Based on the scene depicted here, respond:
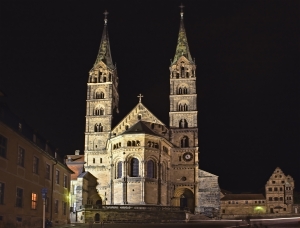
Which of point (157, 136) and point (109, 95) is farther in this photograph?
point (109, 95)

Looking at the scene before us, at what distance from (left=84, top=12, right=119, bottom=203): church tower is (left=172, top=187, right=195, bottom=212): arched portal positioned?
11.4m

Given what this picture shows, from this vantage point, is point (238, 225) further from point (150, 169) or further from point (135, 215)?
point (150, 169)

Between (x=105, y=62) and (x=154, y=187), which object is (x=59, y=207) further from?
(x=105, y=62)

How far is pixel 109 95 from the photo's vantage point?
276 feet

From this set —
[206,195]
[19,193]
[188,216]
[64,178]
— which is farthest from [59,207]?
[206,195]

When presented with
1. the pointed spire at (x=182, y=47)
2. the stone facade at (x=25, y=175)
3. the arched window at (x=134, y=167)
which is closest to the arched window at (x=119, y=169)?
the arched window at (x=134, y=167)

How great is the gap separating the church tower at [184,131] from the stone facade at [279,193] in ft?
85.5

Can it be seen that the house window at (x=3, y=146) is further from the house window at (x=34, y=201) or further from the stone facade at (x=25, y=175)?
the house window at (x=34, y=201)

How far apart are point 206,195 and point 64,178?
3610cm

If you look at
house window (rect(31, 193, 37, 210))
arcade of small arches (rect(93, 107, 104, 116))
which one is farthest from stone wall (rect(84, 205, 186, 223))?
arcade of small arches (rect(93, 107, 104, 116))

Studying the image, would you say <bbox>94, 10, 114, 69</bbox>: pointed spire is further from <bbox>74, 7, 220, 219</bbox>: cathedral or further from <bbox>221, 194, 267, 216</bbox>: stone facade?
<bbox>221, 194, 267, 216</bbox>: stone facade

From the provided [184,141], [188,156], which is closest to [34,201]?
[188,156]

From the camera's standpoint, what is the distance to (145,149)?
7338 centimetres

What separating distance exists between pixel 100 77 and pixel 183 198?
84.3 feet
